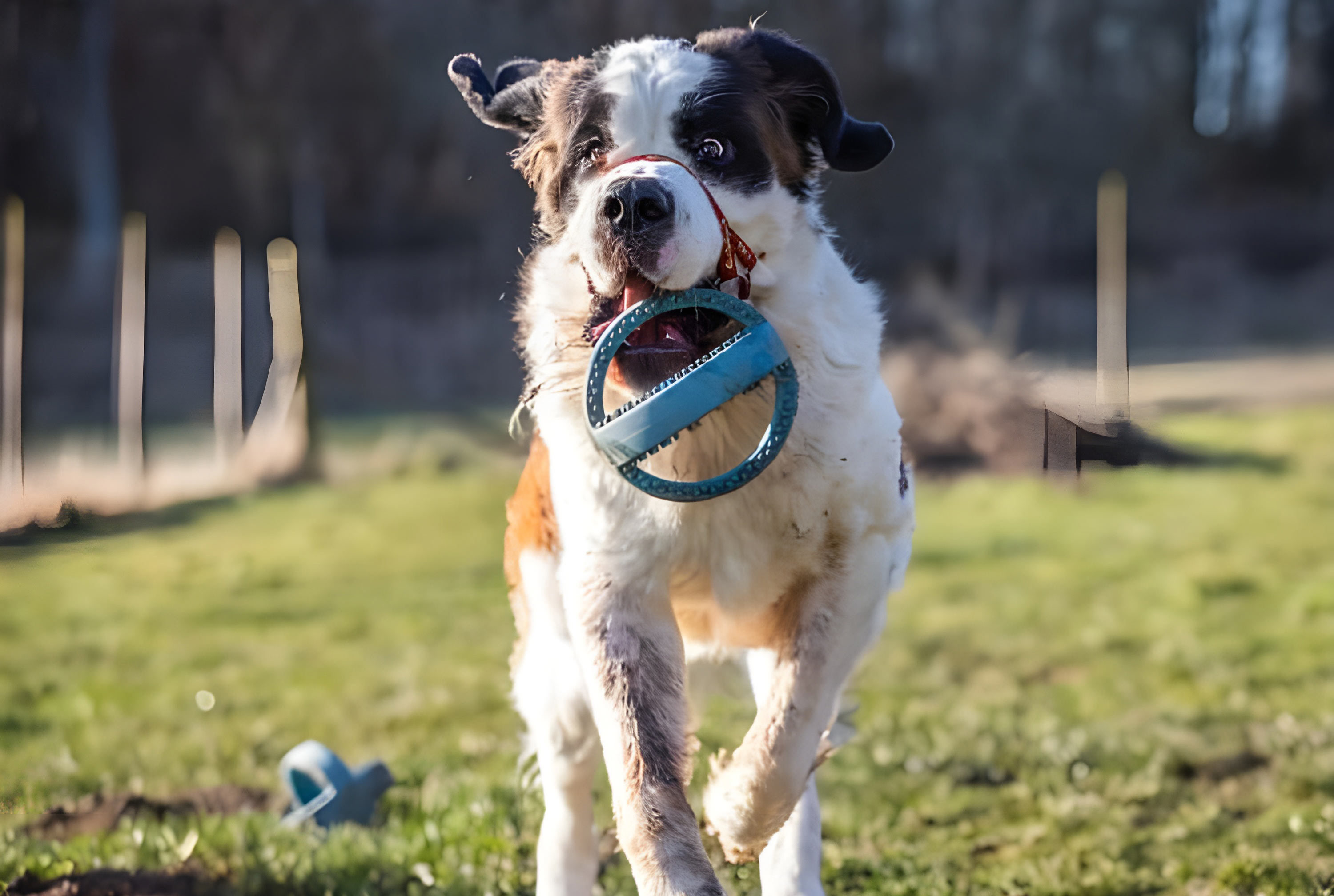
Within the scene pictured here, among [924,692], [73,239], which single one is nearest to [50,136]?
[73,239]

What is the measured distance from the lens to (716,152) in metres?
2.62

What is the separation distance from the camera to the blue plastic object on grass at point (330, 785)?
13.6 feet

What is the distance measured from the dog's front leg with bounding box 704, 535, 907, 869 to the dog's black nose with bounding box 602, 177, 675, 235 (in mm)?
909

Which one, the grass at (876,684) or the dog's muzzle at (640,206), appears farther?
the grass at (876,684)

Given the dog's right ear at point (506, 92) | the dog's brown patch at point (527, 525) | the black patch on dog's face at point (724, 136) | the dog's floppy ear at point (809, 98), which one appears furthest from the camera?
the dog's brown patch at point (527, 525)

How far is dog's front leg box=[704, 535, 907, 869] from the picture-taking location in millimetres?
2684

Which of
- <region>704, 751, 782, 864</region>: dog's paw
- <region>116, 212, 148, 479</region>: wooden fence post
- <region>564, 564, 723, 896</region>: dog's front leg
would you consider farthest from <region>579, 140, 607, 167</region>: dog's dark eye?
<region>116, 212, 148, 479</region>: wooden fence post

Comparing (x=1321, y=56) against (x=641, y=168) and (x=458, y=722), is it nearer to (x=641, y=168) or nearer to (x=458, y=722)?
(x=458, y=722)

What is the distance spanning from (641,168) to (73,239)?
42.7 feet

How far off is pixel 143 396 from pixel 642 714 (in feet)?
32.9

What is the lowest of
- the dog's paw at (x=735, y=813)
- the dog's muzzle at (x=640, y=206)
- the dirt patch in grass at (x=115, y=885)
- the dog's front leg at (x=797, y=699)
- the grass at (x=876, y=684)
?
the grass at (x=876, y=684)

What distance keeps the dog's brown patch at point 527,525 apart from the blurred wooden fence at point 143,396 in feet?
17.0

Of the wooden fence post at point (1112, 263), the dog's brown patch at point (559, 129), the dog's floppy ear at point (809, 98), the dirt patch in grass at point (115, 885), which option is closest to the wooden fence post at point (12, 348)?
the dirt patch in grass at point (115, 885)

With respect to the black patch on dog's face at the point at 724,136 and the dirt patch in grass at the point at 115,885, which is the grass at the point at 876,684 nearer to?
the dirt patch in grass at the point at 115,885
